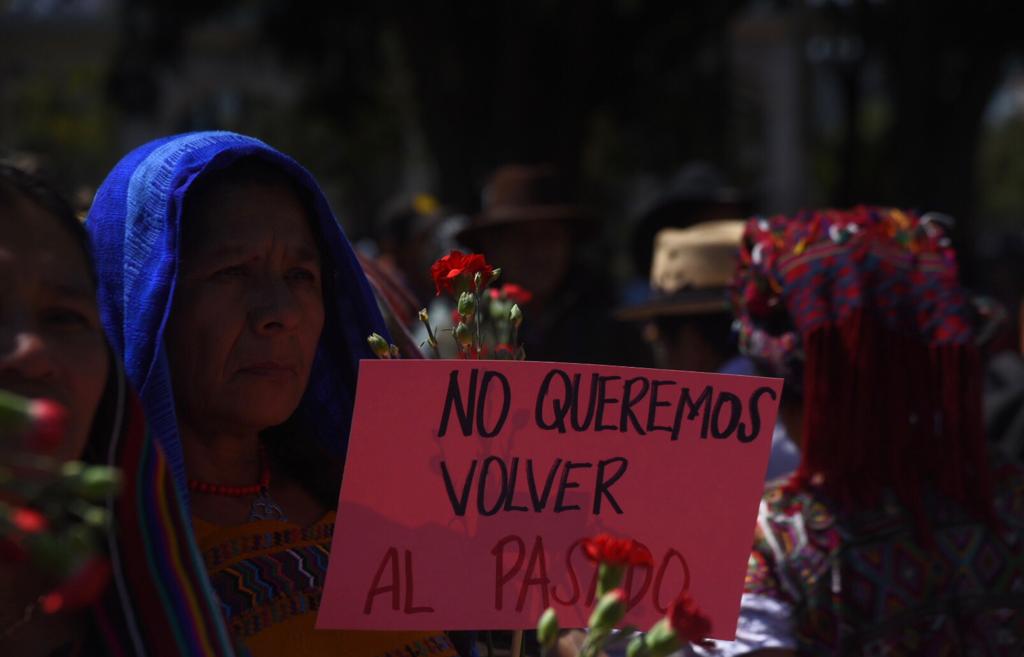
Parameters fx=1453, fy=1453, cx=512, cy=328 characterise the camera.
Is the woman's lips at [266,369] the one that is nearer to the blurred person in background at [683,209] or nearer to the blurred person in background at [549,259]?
the blurred person in background at [549,259]

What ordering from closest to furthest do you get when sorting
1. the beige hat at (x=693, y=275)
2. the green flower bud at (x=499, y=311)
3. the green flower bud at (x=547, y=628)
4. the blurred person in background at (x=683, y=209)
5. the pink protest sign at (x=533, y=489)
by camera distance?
1. the green flower bud at (x=547, y=628)
2. the pink protest sign at (x=533, y=489)
3. the green flower bud at (x=499, y=311)
4. the beige hat at (x=693, y=275)
5. the blurred person in background at (x=683, y=209)

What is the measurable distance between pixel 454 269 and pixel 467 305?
0.10 metres

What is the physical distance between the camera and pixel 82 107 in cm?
2973

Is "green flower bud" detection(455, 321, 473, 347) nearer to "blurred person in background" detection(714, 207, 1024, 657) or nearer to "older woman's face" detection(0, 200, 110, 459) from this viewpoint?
"older woman's face" detection(0, 200, 110, 459)

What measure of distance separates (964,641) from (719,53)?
14.3 m

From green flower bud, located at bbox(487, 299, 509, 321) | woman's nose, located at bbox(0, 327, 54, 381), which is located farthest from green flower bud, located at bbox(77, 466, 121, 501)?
green flower bud, located at bbox(487, 299, 509, 321)

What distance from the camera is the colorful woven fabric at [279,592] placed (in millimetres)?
1922

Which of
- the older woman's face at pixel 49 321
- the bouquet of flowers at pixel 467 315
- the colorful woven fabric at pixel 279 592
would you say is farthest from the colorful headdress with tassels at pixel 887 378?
the older woman's face at pixel 49 321

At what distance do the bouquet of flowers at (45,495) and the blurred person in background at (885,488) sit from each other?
1.73 metres

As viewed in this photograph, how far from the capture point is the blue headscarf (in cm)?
192

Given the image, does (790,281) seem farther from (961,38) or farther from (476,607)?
(961,38)

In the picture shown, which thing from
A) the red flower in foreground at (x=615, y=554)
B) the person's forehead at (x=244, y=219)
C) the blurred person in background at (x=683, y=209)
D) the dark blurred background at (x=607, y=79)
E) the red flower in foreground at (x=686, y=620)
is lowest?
the red flower in foreground at (x=686, y=620)

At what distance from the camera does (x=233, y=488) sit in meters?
2.10

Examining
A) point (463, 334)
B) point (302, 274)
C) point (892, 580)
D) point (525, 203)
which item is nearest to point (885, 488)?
point (892, 580)
